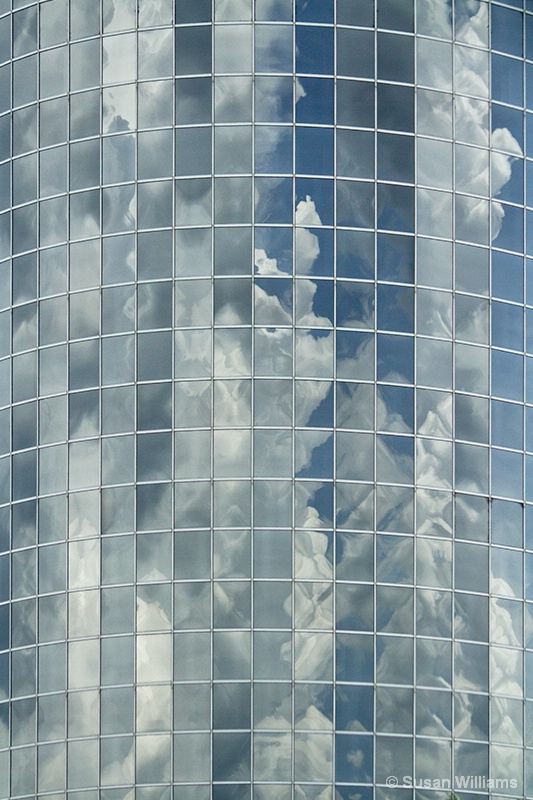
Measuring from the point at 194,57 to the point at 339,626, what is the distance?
847 inches

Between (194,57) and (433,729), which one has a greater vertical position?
(194,57)

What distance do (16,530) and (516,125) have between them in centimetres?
2414

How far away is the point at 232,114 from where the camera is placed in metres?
69.7

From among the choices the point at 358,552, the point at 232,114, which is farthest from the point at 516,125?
the point at 358,552

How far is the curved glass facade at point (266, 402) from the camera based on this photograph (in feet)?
216

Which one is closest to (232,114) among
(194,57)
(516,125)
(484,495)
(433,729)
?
(194,57)

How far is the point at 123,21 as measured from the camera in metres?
71.5

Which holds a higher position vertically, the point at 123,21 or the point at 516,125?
the point at 123,21

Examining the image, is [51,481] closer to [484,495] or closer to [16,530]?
[16,530]

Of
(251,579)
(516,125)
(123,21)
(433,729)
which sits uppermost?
(123,21)

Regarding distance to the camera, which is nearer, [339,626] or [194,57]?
[339,626]

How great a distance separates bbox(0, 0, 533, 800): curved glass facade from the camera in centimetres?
6569

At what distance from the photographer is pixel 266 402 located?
67438mm

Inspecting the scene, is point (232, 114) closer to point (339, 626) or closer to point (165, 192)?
point (165, 192)
